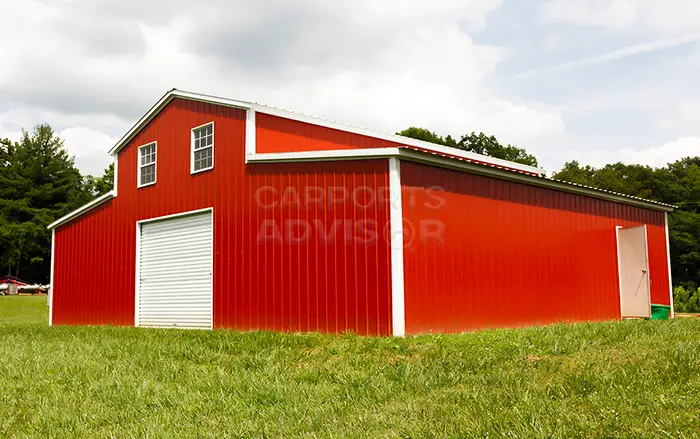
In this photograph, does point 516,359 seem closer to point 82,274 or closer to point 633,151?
point 82,274

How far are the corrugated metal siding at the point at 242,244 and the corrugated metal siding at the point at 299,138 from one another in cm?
21

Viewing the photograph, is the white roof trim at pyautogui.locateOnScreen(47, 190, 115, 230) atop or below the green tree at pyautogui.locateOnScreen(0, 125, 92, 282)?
below

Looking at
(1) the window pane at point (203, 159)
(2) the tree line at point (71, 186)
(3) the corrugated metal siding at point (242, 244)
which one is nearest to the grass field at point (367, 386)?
(3) the corrugated metal siding at point (242, 244)

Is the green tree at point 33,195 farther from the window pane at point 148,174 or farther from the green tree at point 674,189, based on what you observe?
the green tree at point 674,189

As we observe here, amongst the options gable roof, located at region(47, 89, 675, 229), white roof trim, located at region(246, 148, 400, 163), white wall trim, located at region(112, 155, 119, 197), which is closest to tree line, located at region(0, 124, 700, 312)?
gable roof, located at region(47, 89, 675, 229)

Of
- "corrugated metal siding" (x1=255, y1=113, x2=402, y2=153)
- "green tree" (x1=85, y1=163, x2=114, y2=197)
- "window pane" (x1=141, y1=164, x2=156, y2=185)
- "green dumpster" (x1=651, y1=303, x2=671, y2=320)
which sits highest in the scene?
"green tree" (x1=85, y1=163, x2=114, y2=197)

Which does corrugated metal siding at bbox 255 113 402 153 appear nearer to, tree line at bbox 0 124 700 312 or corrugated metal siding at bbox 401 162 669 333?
corrugated metal siding at bbox 401 162 669 333

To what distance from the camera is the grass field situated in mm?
4895

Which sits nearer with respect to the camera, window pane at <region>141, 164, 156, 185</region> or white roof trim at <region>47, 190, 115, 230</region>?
window pane at <region>141, 164, 156, 185</region>

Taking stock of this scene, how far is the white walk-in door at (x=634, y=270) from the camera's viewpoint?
16.1 m

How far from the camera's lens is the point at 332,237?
37.3 feet

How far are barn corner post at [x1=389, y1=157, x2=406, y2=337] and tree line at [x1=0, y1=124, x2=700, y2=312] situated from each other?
104 ft

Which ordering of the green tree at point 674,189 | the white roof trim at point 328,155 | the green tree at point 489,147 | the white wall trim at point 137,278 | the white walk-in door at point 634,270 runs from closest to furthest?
the white roof trim at point 328,155 → the white wall trim at point 137,278 → the white walk-in door at point 634,270 → the green tree at point 674,189 → the green tree at point 489,147

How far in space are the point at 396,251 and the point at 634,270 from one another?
29.2 feet
